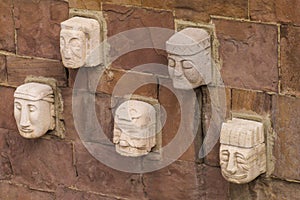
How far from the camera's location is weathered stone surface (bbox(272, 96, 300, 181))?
30.0ft

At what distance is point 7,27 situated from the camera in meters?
10.3

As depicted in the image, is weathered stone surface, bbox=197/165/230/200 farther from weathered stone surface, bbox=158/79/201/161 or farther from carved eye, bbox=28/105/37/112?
carved eye, bbox=28/105/37/112

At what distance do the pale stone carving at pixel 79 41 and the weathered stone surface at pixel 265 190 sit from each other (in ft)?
4.60

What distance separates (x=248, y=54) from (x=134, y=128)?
102 centimetres

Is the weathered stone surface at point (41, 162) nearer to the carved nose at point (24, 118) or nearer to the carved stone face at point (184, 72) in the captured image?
the carved nose at point (24, 118)

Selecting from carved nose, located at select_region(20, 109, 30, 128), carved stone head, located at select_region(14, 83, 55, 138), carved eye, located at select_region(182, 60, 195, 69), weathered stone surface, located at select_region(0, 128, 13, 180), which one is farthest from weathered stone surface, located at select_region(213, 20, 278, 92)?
weathered stone surface, located at select_region(0, 128, 13, 180)

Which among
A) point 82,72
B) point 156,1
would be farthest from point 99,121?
point 156,1

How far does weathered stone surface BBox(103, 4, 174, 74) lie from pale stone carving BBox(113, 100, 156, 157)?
12.6 inches

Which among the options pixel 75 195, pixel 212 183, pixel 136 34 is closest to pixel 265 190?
pixel 212 183

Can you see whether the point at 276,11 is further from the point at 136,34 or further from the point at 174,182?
the point at 174,182

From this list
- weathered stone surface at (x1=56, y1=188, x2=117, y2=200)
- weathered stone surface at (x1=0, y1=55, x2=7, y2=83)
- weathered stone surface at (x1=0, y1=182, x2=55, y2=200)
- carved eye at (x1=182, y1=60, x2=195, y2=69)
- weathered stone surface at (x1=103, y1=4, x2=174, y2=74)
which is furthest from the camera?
weathered stone surface at (x1=0, y1=182, x2=55, y2=200)

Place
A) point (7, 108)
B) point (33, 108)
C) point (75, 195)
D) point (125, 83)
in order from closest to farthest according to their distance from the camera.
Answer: point (125, 83), point (33, 108), point (75, 195), point (7, 108)

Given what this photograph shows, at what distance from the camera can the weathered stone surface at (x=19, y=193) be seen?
10.7m

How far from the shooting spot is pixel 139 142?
31.7ft
